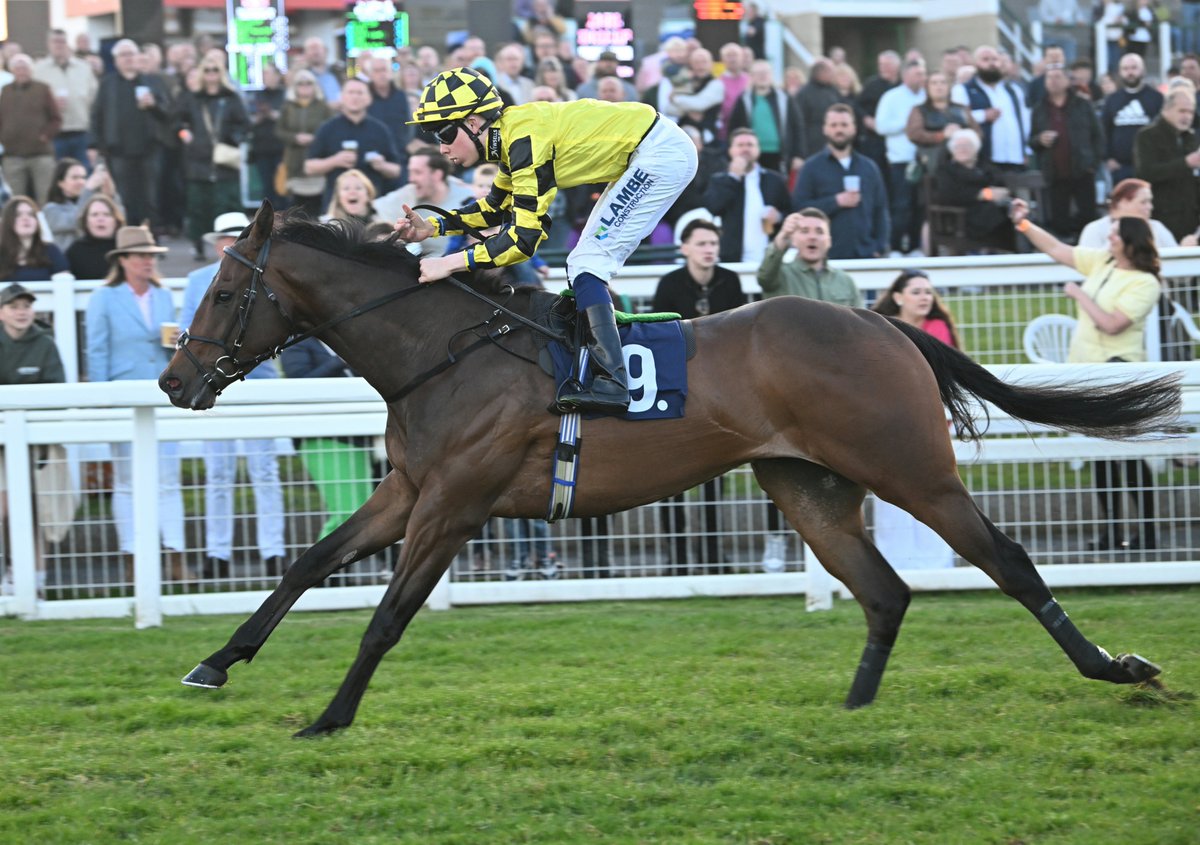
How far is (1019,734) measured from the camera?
15.6ft

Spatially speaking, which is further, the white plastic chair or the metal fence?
the white plastic chair

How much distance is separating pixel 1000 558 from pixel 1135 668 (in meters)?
0.55

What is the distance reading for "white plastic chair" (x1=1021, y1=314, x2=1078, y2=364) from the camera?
8.97 meters

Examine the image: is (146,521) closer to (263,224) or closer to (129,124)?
(263,224)

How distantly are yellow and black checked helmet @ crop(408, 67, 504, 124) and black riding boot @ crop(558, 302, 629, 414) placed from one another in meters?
0.72

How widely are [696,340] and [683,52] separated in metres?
7.97

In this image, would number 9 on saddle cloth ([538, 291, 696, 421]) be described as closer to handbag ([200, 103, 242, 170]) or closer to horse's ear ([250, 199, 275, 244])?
horse's ear ([250, 199, 275, 244])

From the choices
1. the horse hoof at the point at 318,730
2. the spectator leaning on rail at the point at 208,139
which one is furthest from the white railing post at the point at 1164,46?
the horse hoof at the point at 318,730

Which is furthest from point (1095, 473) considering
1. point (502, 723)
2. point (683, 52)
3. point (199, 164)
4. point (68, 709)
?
point (199, 164)

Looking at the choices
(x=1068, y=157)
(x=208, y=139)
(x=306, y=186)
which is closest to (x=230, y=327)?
(x=306, y=186)

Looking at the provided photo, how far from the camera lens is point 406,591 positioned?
491cm

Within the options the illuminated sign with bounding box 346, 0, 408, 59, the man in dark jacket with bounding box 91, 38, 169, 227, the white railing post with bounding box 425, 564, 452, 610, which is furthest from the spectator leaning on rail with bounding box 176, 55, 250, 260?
the white railing post with bounding box 425, 564, 452, 610

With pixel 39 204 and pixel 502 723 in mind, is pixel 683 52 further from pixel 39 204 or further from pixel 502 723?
pixel 502 723

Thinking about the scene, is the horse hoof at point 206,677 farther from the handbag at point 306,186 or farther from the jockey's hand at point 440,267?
the handbag at point 306,186
